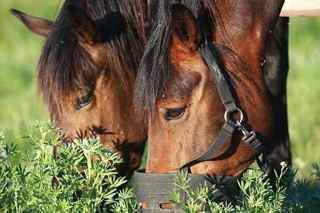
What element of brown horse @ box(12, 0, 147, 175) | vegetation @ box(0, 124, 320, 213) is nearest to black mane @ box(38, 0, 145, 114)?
brown horse @ box(12, 0, 147, 175)

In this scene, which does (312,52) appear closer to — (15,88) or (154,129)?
(15,88)

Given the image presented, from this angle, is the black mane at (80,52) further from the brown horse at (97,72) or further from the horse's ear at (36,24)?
the horse's ear at (36,24)

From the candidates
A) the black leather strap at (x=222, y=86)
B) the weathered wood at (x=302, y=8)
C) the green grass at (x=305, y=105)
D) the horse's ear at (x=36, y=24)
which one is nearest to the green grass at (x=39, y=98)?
the green grass at (x=305, y=105)

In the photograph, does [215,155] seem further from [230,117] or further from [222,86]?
[222,86]

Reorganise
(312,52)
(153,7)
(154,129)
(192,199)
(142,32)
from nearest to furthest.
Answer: (192,199), (154,129), (153,7), (142,32), (312,52)

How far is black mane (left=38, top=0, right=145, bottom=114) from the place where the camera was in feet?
15.3

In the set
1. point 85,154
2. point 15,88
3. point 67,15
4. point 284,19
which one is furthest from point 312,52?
point 85,154

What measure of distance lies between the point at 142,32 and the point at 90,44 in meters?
0.28

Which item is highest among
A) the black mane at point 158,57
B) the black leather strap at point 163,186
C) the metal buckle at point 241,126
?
the black mane at point 158,57

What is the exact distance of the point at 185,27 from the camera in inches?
166

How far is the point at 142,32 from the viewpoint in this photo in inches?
195

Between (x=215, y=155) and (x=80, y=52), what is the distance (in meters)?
0.98

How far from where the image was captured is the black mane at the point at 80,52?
15.3 ft

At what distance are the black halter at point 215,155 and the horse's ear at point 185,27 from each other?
0.05 m
